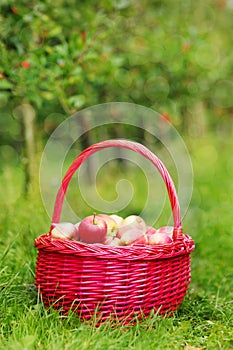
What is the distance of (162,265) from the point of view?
2.31 meters

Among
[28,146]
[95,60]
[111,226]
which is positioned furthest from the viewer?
[28,146]

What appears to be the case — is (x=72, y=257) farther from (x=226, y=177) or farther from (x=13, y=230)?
(x=226, y=177)

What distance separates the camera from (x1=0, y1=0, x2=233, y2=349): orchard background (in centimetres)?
223

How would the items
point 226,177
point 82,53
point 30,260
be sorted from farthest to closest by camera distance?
point 226,177
point 82,53
point 30,260

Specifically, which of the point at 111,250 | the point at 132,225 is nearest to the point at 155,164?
the point at 132,225

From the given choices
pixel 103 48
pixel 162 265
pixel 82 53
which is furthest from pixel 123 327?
pixel 103 48

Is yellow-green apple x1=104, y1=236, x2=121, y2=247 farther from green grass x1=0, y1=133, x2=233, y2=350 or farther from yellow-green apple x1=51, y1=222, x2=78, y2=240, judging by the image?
green grass x1=0, y1=133, x2=233, y2=350

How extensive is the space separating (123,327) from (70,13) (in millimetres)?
2653

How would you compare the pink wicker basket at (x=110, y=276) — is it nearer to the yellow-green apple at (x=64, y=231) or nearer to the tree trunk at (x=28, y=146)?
the yellow-green apple at (x=64, y=231)

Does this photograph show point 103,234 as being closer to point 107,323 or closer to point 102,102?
point 107,323

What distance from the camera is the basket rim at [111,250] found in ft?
7.18

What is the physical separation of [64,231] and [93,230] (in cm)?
12

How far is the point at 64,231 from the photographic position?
238 centimetres

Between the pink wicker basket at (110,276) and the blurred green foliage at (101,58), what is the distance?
1250 mm
